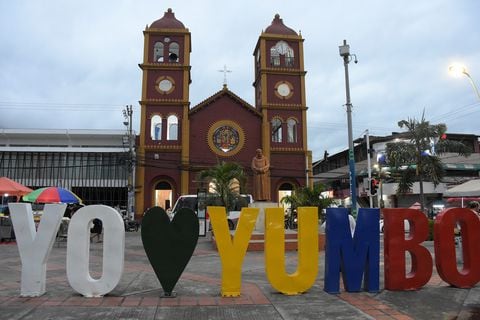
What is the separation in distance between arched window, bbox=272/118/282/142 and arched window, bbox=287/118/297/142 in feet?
2.24

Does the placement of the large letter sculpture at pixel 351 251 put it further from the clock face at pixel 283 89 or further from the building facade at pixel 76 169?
the clock face at pixel 283 89

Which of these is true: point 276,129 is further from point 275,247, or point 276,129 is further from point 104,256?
point 104,256

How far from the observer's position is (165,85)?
114 ft

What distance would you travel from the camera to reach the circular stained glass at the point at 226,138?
34.7 meters

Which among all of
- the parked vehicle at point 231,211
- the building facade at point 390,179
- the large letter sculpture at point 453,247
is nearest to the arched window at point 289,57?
the building facade at point 390,179

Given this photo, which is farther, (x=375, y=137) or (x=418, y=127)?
(x=375, y=137)

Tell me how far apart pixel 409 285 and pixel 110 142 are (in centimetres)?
3614

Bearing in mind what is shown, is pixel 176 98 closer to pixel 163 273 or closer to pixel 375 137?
pixel 375 137

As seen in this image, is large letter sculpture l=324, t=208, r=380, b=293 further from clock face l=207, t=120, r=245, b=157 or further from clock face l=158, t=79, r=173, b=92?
clock face l=158, t=79, r=173, b=92

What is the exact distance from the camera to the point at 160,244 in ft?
21.0

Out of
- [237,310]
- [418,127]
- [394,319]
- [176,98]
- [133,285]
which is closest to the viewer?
[394,319]

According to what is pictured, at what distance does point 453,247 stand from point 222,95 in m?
29.6

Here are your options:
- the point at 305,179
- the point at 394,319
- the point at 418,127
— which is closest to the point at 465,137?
the point at 305,179

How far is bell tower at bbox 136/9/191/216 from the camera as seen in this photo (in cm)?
3319
